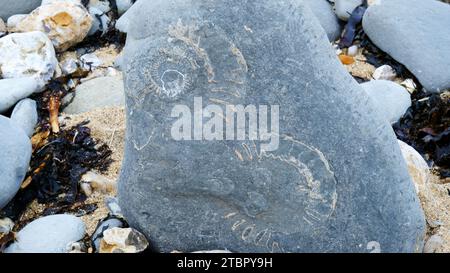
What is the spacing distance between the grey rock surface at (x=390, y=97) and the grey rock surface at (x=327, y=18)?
0.84 metres

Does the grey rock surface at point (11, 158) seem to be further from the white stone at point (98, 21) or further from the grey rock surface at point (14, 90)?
the white stone at point (98, 21)

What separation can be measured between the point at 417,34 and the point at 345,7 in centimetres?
68

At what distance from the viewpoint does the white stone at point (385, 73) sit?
468cm

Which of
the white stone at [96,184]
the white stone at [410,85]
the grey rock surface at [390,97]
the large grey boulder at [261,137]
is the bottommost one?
the white stone at [96,184]

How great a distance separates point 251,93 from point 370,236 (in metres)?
0.74

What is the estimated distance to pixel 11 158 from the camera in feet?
11.4

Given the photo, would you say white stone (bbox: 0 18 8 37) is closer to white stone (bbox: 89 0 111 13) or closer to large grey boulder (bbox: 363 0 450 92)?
white stone (bbox: 89 0 111 13)

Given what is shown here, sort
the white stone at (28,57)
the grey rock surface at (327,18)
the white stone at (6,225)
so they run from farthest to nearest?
the grey rock surface at (327,18) → the white stone at (28,57) → the white stone at (6,225)

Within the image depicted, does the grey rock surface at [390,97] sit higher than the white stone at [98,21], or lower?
higher

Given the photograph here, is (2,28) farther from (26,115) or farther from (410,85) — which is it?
(410,85)

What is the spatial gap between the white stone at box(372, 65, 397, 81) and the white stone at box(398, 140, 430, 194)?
1.11 m

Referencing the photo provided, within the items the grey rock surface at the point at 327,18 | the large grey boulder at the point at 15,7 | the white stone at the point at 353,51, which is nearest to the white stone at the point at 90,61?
the large grey boulder at the point at 15,7

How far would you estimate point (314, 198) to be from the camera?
277cm

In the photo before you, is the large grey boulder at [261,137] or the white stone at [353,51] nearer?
the large grey boulder at [261,137]
